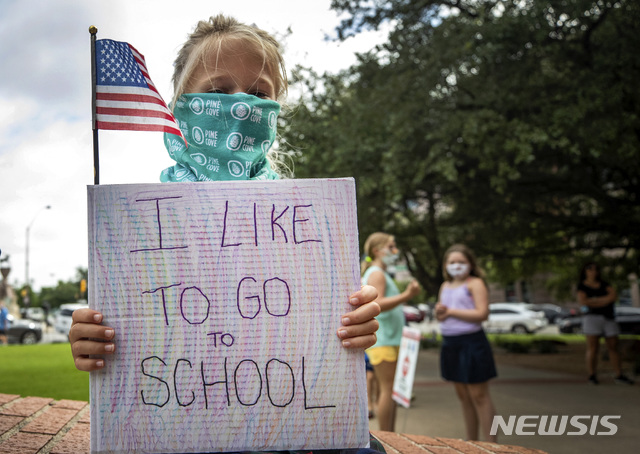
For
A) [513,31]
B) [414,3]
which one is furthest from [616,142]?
[414,3]

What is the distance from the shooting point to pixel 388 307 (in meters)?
5.59

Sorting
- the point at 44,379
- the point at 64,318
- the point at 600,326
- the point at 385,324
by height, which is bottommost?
the point at 64,318

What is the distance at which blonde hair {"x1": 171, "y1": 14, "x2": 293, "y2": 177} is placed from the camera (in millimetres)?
2084

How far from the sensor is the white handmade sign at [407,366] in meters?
6.28

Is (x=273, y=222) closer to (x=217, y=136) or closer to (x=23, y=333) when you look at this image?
(x=217, y=136)

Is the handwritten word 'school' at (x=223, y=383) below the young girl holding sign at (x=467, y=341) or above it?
above

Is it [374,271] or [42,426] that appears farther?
[374,271]

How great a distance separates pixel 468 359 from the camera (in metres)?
5.36

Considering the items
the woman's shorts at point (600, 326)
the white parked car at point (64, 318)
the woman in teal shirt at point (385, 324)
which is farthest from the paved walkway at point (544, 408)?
the white parked car at point (64, 318)

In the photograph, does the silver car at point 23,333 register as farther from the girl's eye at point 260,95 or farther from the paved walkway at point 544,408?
the girl's eye at point 260,95

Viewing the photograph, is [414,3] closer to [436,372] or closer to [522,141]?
[522,141]

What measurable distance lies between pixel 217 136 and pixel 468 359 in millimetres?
4037

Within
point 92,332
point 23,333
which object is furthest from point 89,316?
point 23,333

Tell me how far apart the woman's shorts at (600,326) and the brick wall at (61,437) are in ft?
24.9
